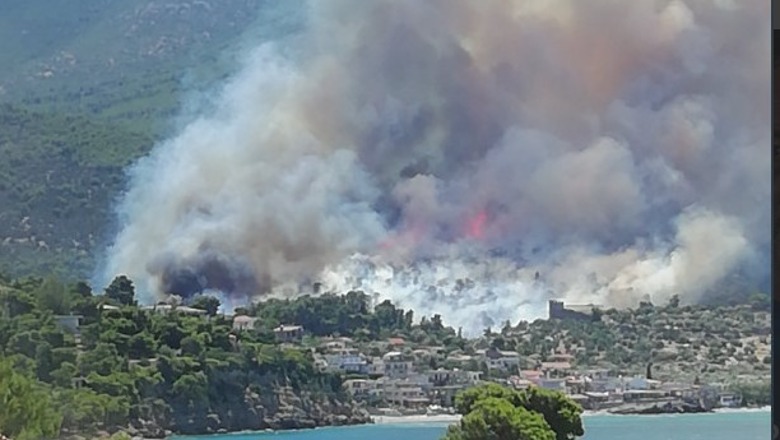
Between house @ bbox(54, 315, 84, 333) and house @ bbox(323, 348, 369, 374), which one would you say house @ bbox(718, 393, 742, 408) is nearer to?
house @ bbox(323, 348, 369, 374)

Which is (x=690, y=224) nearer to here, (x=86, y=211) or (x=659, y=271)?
(x=659, y=271)

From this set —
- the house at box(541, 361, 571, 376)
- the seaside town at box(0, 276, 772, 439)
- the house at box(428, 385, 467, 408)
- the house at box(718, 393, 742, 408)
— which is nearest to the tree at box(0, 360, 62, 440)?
the seaside town at box(0, 276, 772, 439)

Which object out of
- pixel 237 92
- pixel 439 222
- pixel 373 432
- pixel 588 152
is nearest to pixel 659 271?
pixel 588 152

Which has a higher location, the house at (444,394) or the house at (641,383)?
the house at (641,383)

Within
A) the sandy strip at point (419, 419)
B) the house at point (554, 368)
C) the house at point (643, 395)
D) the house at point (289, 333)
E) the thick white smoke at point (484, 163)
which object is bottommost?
the sandy strip at point (419, 419)

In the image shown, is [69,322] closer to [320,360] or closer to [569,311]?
[320,360]

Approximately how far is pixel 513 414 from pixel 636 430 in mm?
270

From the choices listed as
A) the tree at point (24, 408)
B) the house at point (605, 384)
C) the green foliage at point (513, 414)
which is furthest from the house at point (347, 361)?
the tree at point (24, 408)

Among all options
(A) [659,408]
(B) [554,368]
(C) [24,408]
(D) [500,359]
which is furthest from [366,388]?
(C) [24,408]

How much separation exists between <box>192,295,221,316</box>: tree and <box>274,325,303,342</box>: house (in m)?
0.14

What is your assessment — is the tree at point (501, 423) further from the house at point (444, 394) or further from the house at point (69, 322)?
the house at point (69, 322)

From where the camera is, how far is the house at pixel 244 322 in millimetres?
2824

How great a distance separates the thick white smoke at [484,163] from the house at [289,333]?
0.09 m

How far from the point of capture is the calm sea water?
277cm
